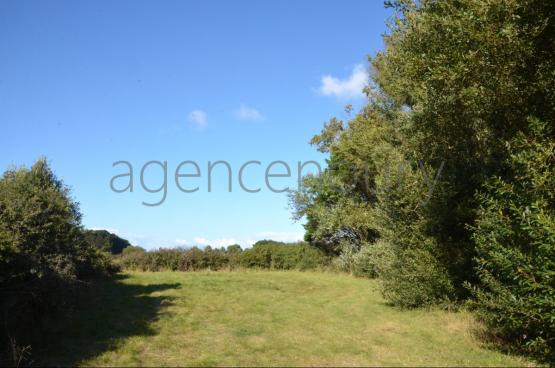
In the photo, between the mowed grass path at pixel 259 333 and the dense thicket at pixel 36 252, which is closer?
the mowed grass path at pixel 259 333

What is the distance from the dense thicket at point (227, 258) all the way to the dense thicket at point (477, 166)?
54.2ft

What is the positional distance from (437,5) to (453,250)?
7.26 metres

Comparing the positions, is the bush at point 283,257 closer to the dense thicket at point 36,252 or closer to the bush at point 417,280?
the dense thicket at point 36,252

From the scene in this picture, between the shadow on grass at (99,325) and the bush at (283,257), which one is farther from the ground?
the bush at (283,257)

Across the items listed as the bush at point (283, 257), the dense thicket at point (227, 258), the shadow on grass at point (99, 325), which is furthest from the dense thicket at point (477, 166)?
the dense thicket at point (227, 258)

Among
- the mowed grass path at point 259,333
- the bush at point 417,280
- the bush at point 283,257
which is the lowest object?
the mowed grass path at point 259,333

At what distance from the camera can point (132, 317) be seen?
12.1 meters

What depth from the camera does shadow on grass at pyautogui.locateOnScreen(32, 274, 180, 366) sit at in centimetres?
837

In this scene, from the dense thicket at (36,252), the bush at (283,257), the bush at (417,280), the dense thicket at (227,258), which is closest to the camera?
the dense thicket at (36,252)

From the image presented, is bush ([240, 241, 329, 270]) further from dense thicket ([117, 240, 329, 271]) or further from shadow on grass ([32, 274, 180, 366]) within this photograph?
shadow on grass ([32, 274, 180, 366])

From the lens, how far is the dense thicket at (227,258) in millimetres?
27406

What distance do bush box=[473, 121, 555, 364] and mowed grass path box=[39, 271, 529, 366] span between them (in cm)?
101

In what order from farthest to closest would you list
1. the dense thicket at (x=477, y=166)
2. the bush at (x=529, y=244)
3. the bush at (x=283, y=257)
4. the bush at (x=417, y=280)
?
the bush at (x=283, y=257), the bush at (x=417, y=280), the dense thicket at (x=477, y=166), the bush at (x=529, y=244)

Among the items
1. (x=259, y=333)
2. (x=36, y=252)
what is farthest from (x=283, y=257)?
(x=259, y=333)
